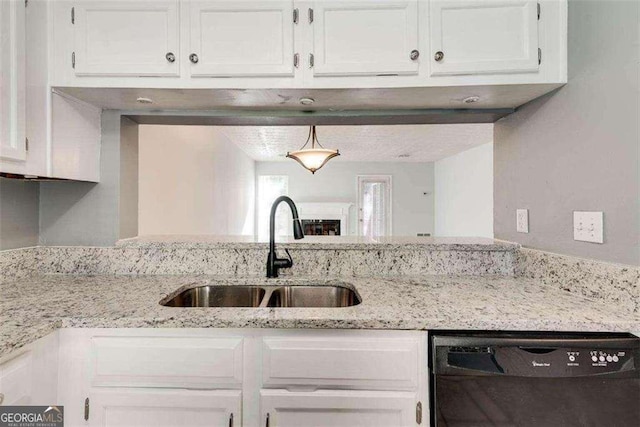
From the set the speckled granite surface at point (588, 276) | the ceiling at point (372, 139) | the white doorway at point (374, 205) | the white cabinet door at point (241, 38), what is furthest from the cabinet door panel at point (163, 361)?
the white doorway at point (374, 205)

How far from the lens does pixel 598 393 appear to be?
894mm

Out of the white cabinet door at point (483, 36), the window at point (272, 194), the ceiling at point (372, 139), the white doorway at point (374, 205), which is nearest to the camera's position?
the white cabinet door at point (483, 36)

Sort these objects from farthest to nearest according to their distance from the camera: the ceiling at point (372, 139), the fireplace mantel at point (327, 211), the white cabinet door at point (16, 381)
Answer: the fireplace mantel at point (327, 211), the ceiling at point (372, 139), the white cabinet door at point (16, 381)

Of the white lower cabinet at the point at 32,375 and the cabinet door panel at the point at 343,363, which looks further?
the cabinet door panel at the point at 343,363

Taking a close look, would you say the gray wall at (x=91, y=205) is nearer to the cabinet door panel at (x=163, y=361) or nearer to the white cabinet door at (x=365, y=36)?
the cabinet door panel at (x=163, y=361)

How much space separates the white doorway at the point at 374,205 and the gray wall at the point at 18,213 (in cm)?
631

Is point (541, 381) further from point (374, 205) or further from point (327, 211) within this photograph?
point (374, 205)

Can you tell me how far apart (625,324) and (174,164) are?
2698 millimetres

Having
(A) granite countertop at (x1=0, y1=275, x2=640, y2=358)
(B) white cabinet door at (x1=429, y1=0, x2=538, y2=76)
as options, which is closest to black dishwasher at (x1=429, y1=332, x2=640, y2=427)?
(A) granite countertop at (x1=0, y1=275, x2=640, y2=358)

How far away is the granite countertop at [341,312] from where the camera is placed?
91 centimetres

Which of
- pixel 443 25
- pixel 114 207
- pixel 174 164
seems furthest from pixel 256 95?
pixel 174 164

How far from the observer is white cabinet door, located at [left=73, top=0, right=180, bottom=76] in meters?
1.20

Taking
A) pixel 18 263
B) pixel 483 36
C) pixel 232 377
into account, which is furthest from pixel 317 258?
pixel 18 263

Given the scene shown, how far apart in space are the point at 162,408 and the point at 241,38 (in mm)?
1334
